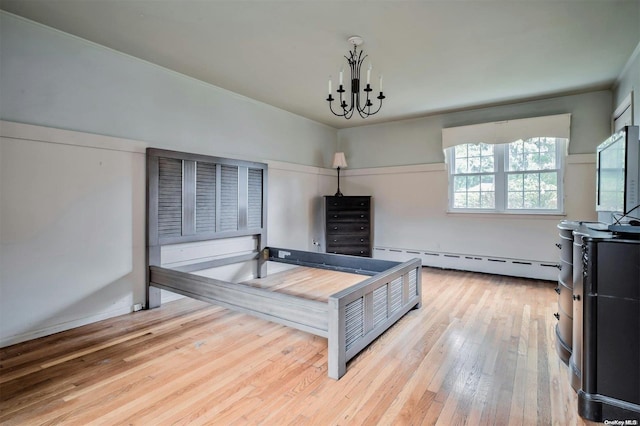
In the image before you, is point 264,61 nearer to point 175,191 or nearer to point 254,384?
point 175,191

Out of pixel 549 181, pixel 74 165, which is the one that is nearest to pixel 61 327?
pixel 74 165

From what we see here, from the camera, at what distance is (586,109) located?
14.2 feet

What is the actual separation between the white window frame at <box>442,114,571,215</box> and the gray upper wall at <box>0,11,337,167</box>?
3.11 metres

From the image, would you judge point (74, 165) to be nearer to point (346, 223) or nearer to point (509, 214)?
point (346, 223)

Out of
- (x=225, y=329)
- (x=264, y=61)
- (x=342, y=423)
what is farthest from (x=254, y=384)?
(x=264, y=61)

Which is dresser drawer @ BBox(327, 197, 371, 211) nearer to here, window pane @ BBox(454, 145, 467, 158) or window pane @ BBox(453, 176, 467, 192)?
window pane @ BBox(453, 176, 467, 192)

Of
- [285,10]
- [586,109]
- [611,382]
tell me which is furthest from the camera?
[586,109]

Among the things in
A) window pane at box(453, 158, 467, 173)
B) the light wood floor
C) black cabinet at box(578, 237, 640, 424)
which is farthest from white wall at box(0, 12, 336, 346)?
window pane at box(453, 158, 467, 173)

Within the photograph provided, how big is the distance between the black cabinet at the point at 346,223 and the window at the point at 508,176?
160 cm

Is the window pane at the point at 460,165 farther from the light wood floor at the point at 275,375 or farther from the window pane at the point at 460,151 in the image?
the light wood floor at the point at 275,375

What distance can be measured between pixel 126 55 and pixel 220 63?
944 mm

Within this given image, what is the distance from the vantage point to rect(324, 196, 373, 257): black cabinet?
5824mm

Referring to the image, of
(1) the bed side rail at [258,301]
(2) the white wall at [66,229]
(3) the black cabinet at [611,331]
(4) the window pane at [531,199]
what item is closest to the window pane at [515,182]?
(4) the window pane at [531,199]

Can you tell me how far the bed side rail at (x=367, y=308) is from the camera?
7.04 feet
